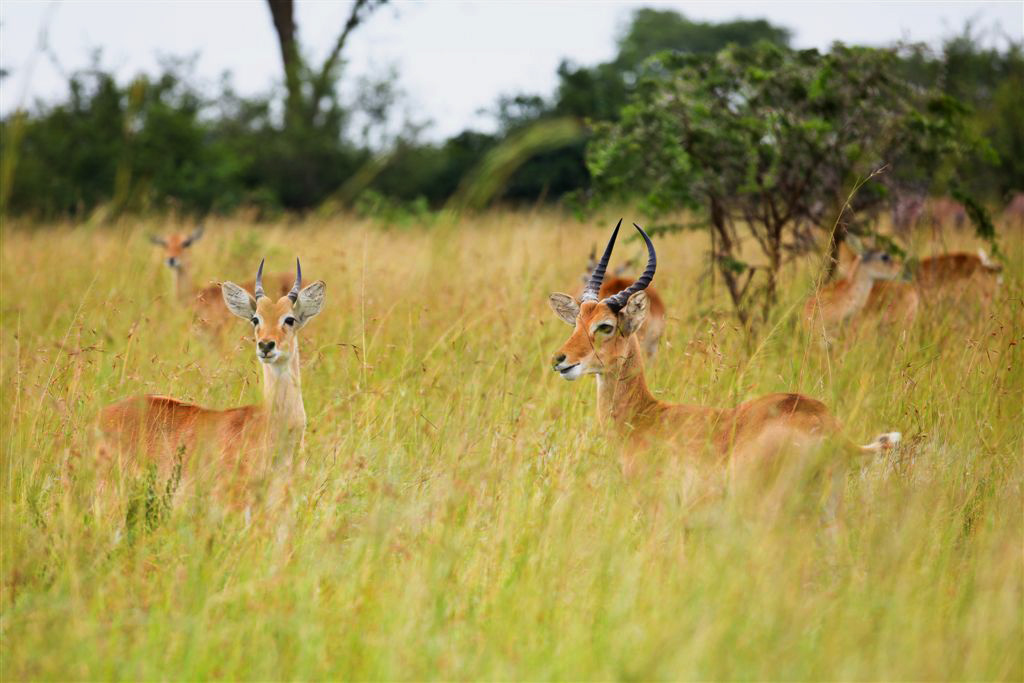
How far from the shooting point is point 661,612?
2717 mm

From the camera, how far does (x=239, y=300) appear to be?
15.4 feet

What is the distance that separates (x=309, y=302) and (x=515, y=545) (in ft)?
6.09

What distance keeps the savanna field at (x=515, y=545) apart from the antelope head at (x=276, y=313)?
10.0 inches

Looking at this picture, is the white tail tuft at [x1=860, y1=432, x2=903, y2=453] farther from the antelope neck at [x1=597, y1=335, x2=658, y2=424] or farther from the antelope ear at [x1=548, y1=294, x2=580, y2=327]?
the antelope ear at [x1=548, y1=294, x2=580, y2=327]

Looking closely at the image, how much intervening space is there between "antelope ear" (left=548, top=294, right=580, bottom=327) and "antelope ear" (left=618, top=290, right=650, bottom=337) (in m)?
0.27

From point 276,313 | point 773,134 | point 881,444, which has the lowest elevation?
point 881,444

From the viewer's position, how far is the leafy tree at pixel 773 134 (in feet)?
24.1

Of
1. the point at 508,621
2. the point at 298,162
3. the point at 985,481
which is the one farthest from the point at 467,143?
the point at 508,621

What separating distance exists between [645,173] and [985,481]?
4.62 meters

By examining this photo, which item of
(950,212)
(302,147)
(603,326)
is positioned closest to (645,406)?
(603,326)

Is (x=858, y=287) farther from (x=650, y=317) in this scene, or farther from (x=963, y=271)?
(x=650, y=317)

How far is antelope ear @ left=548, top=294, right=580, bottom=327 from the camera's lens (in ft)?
16.1

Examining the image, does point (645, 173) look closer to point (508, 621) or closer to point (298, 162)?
point (508, 621)

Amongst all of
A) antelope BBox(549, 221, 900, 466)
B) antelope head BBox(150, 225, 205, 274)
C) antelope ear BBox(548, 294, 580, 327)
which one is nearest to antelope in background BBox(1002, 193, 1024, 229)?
antelope ear BBox(548, 294, 580, 327)
